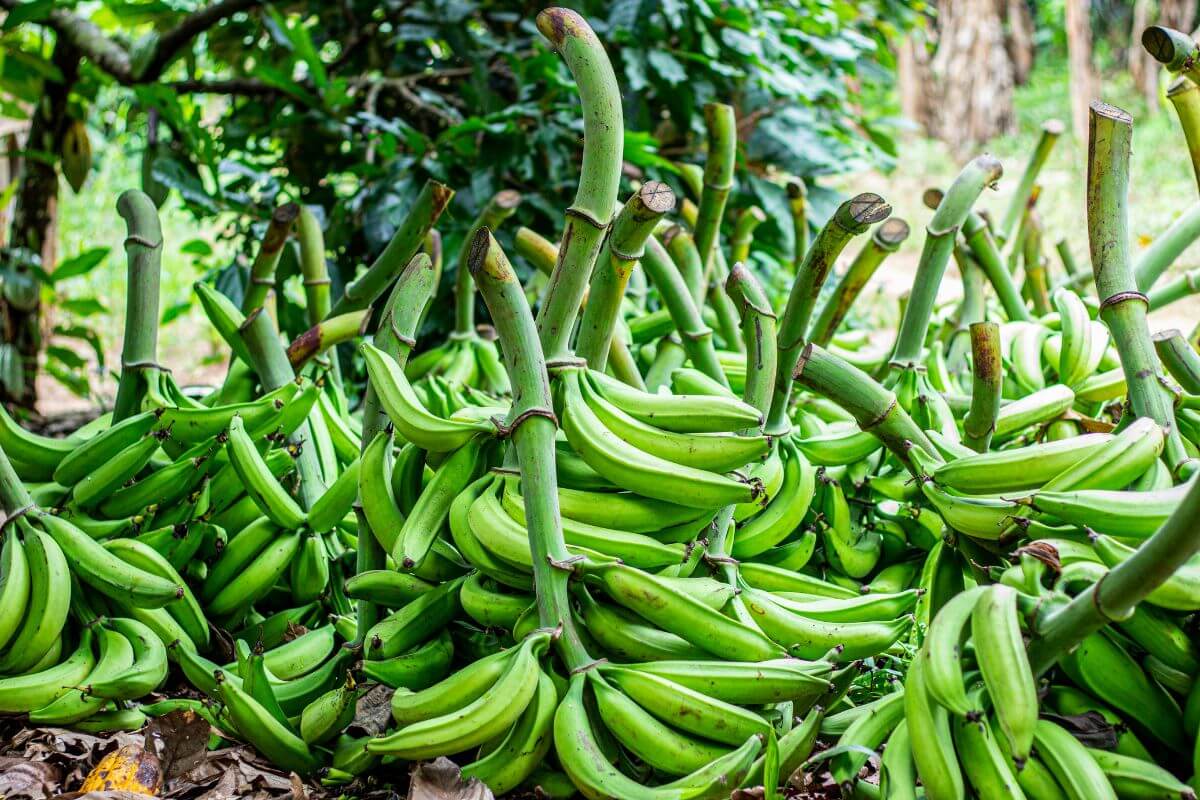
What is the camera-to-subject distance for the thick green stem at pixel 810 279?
1.20 metres

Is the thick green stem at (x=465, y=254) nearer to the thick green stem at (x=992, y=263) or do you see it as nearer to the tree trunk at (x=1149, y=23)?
the thick green stem at (x=992, y=263)

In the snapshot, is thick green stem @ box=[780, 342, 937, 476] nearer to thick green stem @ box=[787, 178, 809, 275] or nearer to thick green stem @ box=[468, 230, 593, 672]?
thick green stem @ box=[468, 230, 593, 672]

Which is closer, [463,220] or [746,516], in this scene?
[746,516]

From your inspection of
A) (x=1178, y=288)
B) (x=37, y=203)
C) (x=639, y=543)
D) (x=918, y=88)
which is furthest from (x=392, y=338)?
(x=918, y=88)

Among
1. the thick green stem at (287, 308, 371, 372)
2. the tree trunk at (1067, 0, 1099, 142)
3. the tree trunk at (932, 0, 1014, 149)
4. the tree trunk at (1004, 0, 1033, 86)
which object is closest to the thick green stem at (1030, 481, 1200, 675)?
the thick green stem at (287, 308, 371, 372)

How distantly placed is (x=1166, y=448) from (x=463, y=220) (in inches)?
79.6

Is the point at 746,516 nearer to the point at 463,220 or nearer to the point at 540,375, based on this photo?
the point at 540,375

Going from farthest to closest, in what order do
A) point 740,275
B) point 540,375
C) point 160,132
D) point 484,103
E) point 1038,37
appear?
point 1038,37 → point 160,132 → point 484,103 → point 740,275 → point 540,375

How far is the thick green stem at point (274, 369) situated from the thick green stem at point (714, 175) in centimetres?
84

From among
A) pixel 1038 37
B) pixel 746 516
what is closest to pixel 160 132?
pixel 746 516

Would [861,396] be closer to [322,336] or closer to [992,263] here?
[992,263]

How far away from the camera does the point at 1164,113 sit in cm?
900

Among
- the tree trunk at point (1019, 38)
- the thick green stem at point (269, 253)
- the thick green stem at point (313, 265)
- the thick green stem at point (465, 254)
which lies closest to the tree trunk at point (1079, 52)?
the tree trunk at point (1019, 38)

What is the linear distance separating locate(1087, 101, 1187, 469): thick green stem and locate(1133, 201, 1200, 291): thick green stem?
218 mm
